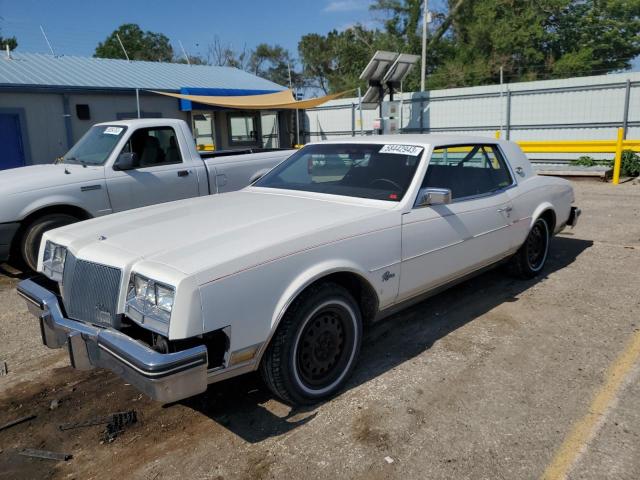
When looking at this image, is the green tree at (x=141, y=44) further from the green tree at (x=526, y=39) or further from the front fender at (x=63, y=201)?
the front fender at (x=63, y=201)

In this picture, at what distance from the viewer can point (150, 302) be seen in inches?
103

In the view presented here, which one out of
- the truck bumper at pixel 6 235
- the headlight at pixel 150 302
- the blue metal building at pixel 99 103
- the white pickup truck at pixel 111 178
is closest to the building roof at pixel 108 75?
the blue metal building at pixel 99 103

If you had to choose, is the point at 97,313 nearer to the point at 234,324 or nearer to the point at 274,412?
the point at 234,324

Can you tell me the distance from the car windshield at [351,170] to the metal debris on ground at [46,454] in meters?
2.49

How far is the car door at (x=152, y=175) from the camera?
21.4 feet

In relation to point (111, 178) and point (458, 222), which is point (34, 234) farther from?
point (458, 222)

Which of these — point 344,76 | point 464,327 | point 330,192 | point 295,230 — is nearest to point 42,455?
point 295,230

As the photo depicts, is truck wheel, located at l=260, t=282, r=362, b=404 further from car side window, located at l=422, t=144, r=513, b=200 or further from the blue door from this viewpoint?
the blue door

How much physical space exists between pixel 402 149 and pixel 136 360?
263 centimetres

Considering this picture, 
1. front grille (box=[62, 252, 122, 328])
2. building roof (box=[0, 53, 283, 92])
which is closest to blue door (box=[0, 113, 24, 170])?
building roof (box=[0, 53, 283, 92])

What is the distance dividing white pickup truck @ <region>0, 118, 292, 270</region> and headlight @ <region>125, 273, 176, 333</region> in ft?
12.9

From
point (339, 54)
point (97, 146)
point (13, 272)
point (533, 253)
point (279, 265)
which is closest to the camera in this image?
point (279, 265)

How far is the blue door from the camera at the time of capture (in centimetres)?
1351

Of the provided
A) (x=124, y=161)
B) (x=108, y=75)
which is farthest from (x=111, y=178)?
(x=108, y=75)
